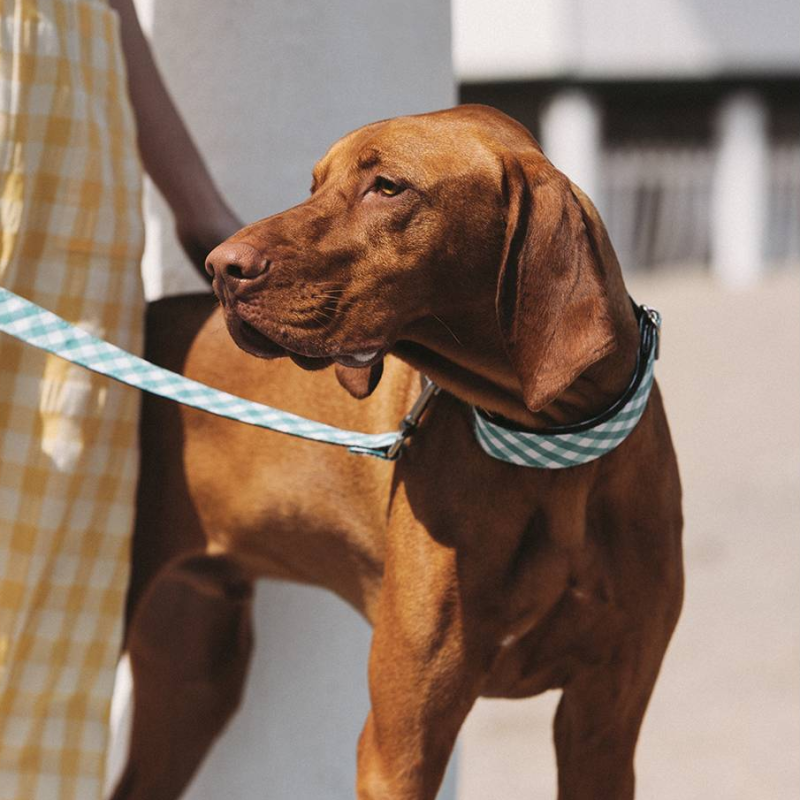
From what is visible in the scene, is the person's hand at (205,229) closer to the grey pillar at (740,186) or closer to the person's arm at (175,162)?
the person's arm at (175,162)

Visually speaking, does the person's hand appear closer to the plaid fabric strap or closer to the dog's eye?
the plaid fabric strap

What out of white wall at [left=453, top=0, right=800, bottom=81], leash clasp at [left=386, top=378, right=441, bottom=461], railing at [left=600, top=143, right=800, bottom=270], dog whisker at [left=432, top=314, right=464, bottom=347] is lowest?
railing at [left=600, top=143, right=800, bottom=270]

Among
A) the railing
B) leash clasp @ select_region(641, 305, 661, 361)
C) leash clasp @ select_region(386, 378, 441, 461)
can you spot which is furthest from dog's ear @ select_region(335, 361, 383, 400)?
the railing

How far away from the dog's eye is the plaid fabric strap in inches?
18.7

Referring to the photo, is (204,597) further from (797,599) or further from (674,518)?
(797,599)

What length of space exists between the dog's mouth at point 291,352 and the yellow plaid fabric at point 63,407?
81 cm

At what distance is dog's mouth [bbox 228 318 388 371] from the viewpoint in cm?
217

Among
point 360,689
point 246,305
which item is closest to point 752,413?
point 360,689

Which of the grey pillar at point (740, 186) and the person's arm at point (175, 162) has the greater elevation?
the person's arm at point (175, 162)

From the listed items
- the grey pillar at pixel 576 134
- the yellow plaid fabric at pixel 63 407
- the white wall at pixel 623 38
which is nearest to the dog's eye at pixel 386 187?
the yellow plaid fabric at pixel 63 407

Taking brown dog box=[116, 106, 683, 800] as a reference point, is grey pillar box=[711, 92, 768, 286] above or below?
below

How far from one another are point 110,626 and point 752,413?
7.83m

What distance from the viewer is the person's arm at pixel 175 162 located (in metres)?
3.19

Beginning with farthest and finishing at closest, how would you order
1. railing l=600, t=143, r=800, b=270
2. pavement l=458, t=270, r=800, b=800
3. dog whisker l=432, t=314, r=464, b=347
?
railing l=600, t=143, r=800, b=270 → pavement l=458, t=270, r=800, b=800 → dog whisker l=432, t=314, r=464, b=347
